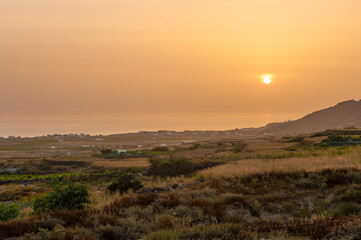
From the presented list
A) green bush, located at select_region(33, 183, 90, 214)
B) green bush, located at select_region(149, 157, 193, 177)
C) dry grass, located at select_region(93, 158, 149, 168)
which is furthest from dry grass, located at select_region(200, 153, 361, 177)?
dry grass, located at select_region(93, 158, 149, 168)

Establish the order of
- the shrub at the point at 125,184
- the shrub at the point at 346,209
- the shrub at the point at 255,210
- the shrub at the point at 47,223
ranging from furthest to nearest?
1. the shrub at the point at 125,184
2. the shrub at the point at 255,210
3. the shrub at the point at 346,209
4. the shrub at the point at 47,223

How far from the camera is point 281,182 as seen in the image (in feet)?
53.5

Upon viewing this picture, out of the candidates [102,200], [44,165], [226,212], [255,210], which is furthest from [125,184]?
[44,165]

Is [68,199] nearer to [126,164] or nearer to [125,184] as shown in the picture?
[125,184]

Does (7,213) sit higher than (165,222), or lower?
lower

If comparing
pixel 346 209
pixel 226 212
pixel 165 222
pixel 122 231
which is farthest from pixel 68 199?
pixel 346 209

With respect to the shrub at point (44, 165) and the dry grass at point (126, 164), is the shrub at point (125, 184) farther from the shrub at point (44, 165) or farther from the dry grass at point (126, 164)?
the shrub at point (44, 165)

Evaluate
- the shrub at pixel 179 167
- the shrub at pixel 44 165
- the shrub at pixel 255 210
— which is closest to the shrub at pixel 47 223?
the shrub at pixel 255 210

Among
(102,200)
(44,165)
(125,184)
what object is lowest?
(44,165)

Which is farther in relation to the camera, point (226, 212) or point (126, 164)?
point (126, 164)

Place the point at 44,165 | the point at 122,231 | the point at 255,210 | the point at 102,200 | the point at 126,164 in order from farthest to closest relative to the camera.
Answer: the point at 44,165 < the point at 126,164 < the point at 102,200 < the point at 255,210 < the point at 122,231

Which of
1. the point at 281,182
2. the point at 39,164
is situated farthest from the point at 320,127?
the point at 281,182

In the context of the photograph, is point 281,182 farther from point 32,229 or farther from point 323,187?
point 32,229

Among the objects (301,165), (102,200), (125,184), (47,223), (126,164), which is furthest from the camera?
(126,164)
